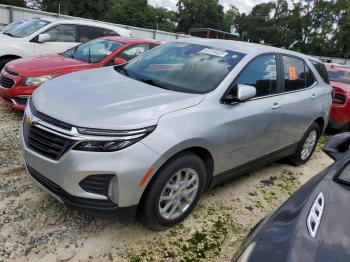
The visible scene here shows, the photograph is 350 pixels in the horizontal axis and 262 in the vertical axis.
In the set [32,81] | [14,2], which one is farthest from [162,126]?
[14,2]

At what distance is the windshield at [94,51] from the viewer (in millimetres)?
6430

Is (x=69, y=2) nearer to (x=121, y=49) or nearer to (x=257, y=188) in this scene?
(x=121, y=49)

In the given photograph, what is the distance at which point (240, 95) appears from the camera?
3.31 m

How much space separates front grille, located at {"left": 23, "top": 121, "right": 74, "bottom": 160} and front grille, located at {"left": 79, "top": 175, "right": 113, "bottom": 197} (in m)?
0.28

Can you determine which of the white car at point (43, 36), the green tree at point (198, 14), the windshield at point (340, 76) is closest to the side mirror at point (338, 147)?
the windshield at point (340, 76)

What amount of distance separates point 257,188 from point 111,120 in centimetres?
236

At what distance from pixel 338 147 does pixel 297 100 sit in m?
1.85

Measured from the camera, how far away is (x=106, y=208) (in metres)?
2.69

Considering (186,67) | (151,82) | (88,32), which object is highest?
(186,67)

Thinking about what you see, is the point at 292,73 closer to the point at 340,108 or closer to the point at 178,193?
the point at 178,193

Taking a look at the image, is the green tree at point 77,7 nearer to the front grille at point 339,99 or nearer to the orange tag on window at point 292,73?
the front grille at point 339,99

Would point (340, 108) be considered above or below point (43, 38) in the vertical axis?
below

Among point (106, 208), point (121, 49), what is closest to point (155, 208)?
point (106, 208)

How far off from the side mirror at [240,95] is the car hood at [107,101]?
0.31 m
